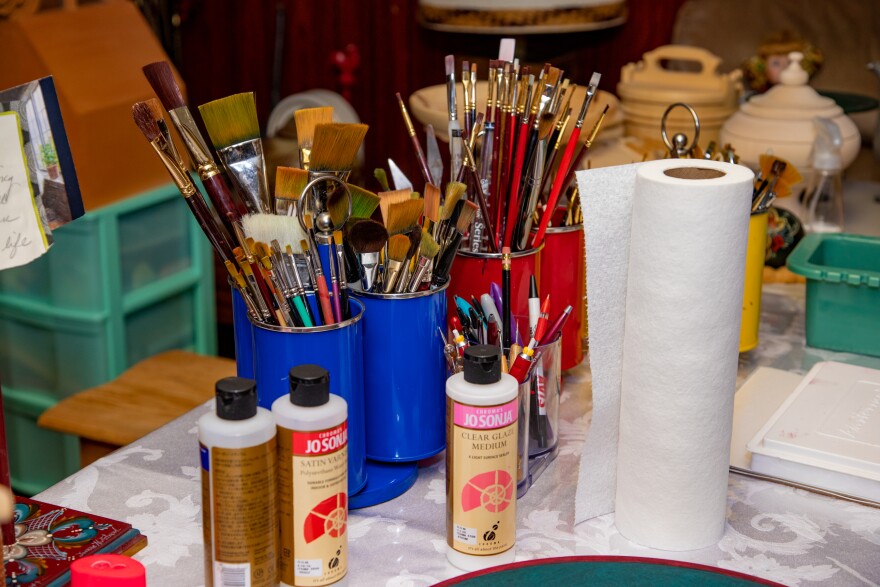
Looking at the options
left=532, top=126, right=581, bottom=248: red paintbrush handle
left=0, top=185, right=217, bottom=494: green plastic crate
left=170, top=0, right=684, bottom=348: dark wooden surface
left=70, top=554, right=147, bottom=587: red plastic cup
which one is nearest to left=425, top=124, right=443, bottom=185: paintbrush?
left=532, top=126, right=581, bottom=248: red paintbrush handle

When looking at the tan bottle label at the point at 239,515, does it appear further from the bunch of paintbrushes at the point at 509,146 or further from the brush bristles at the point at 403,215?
the bunch of paintbrushes at the point at 509,146

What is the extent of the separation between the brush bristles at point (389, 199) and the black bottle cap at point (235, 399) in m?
0.23

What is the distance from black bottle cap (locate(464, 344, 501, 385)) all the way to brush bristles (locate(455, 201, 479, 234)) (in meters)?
0.17

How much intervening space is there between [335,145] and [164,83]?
0.15 metres

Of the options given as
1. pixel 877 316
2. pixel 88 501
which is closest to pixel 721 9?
pixel 877 316

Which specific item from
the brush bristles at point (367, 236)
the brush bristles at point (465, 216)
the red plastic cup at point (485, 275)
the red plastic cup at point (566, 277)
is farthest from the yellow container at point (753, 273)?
the brush bristles at point (367, 236)

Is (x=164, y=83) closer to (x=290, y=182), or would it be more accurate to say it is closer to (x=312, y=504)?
(x=290, y=182)

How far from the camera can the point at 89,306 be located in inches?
76.6

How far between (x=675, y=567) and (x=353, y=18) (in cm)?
273

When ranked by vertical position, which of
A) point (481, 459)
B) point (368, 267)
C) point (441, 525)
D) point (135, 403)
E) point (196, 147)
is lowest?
point (135, 403)

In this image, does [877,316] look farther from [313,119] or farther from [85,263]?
[85,263]

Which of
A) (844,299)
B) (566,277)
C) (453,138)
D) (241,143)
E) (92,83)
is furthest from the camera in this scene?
(92,83)

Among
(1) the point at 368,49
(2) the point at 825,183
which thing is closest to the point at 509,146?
(2) the point at 825,183

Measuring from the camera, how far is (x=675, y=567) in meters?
0.78
